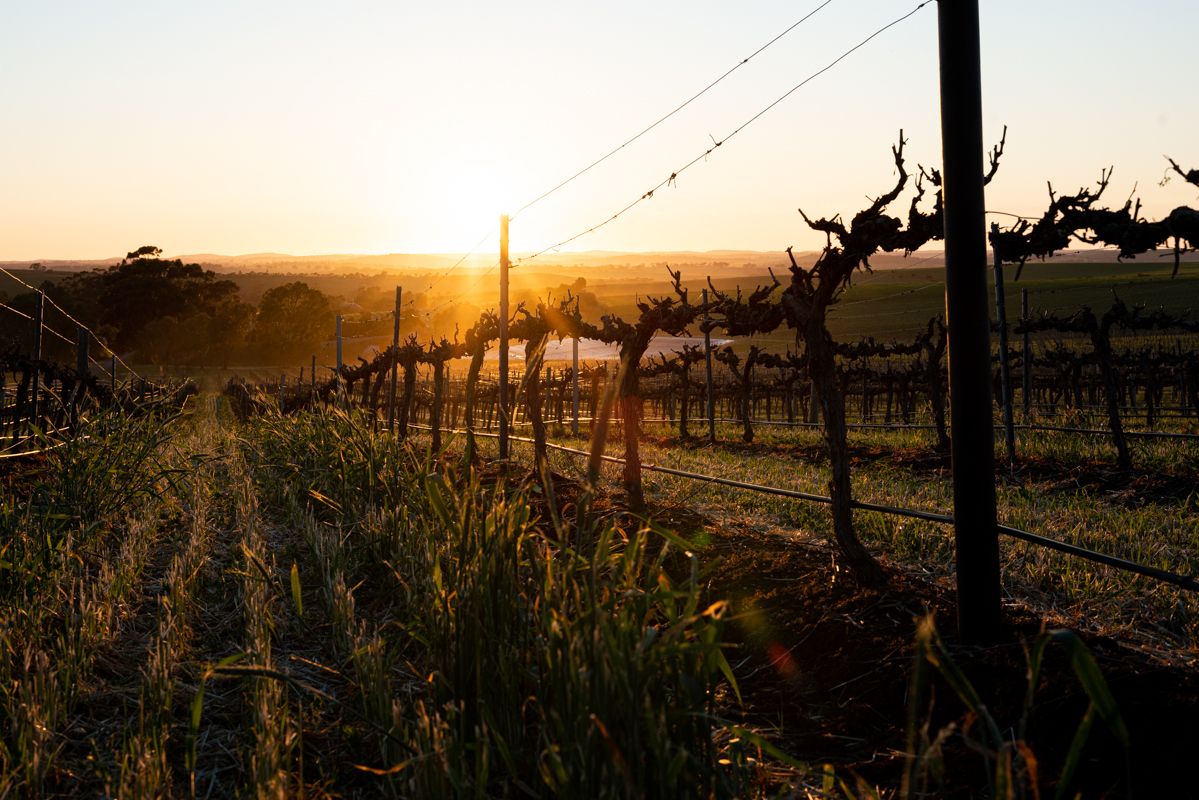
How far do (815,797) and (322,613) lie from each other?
3355 millimetres

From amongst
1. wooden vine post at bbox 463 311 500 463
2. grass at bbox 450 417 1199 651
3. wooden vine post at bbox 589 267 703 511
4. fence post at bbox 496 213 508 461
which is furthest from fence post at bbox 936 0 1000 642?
wooden vine post at bbox 463 311 500 463

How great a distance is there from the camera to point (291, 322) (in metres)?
83.3

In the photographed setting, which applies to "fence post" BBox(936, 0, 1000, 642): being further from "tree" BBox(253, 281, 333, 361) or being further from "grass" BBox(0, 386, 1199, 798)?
"tree" BBox(253, 281, 333, 361)

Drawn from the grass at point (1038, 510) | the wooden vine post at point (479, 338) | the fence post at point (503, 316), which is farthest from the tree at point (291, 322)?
the fence post at point (503, 316)

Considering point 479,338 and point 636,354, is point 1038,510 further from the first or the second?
point 479,338

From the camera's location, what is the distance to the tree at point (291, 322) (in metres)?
81.2

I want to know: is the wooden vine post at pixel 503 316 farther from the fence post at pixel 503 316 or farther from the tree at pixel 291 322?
the tree at pixel 291 322

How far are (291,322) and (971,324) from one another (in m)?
83.3

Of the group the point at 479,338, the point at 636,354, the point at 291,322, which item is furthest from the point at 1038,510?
the point at 291,322

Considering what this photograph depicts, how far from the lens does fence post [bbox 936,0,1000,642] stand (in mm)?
4809

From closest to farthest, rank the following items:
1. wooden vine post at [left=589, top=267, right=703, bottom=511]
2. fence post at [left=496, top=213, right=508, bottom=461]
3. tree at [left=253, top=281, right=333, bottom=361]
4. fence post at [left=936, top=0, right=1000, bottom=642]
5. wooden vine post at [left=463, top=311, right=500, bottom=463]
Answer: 1. fence post at [left=936, top=0, right=1000, bottom=642]
2. wooden vine post at [left=589, top=267, right=703, bottom=511]
3. fence post at [left=496, top=213, right=508, bottom=461]
4. wooden vine post at [left=463, top=311, right=500, bottom=463]
5. tree at [left=253, top=281, right=333, bottom=361]

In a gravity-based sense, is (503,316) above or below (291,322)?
below

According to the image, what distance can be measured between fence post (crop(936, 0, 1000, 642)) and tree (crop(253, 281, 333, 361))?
80.6 meters

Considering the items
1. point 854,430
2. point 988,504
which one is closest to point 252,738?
point 988,504
